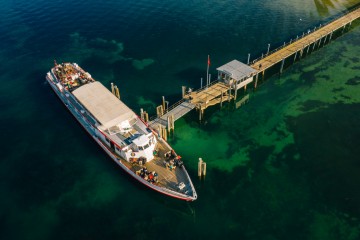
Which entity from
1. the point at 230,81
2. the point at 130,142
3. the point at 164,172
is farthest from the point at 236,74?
the point at 164,172

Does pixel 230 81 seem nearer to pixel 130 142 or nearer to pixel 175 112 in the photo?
pixel 175 112

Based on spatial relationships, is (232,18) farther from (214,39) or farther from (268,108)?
(268,108)

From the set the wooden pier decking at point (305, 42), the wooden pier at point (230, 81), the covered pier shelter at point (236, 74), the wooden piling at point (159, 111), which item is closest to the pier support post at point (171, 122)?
the wooden pier at point (230, 81)

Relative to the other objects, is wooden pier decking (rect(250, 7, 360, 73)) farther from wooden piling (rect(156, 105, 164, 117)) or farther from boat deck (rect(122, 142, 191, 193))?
boat deck (rect(122, 142, 191, 193))

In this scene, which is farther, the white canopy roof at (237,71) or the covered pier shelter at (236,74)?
the covered pier shelter at (236,74)

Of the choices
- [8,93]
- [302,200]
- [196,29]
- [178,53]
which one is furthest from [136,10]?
[302,200]

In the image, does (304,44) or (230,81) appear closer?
(230,81)

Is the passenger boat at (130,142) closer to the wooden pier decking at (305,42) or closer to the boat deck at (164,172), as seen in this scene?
the boat deck at (164,172)
